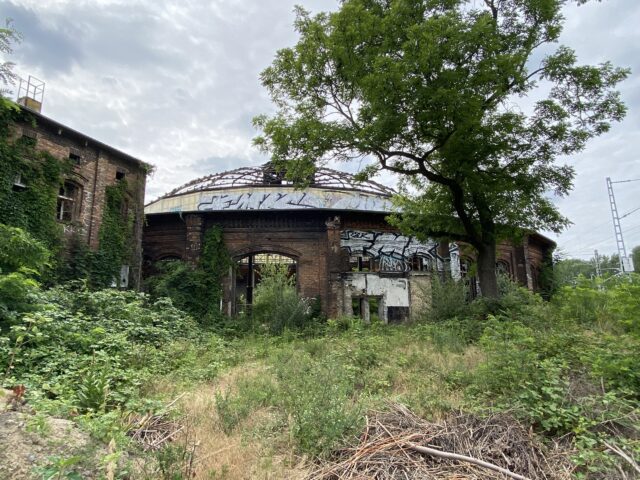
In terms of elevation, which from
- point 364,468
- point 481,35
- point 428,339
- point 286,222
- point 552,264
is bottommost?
point 364,468

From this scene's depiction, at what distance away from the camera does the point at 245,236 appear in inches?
680

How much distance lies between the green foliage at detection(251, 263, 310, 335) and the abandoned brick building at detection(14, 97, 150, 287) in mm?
5368

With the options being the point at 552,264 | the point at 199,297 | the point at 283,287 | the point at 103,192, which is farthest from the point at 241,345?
the point at 552,264

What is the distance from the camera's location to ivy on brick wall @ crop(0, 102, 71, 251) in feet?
41.5

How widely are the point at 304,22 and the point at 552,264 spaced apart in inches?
820

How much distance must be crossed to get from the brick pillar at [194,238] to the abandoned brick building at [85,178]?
1997 millimetres

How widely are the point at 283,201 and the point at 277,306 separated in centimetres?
523

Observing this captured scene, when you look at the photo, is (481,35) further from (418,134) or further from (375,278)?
(375,278)

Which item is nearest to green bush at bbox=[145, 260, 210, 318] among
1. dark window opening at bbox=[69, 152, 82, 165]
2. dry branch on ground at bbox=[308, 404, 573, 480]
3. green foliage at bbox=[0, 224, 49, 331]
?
dark window opening at bbox=[69, 152, 82, 165]

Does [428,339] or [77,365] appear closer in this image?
[77,365]

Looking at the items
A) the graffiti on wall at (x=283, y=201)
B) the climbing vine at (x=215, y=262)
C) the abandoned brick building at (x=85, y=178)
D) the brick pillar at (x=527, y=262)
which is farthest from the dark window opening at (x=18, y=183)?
the brick pillar at (x=527, y=262)

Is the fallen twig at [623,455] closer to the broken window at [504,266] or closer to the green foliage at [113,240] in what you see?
the green foliage at [113,240]

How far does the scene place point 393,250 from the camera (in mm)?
17719

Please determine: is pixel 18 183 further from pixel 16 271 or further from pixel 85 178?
pixel 16 271
